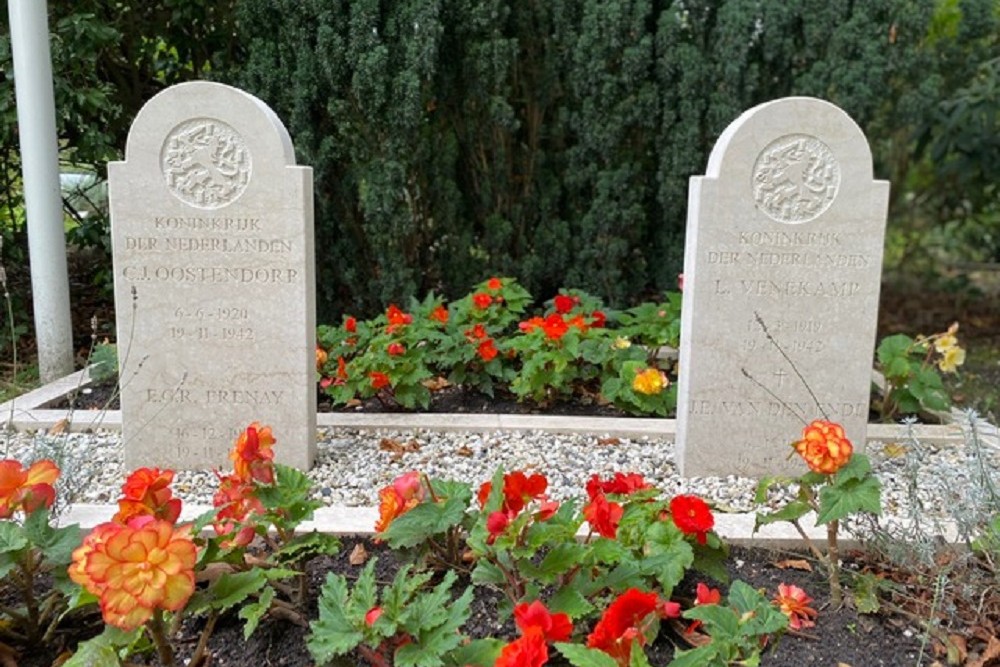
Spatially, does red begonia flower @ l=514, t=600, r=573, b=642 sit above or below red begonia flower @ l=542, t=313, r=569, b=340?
below

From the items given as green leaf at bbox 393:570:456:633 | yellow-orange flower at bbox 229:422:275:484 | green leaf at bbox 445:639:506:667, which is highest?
yellow-orange flower at bbox 229:422:275:484

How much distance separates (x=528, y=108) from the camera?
19.5 feet

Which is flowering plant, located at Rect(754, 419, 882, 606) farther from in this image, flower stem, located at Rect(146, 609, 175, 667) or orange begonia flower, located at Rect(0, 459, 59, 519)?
orange begonia flower, located at Rect(0, 459, 59, 519)

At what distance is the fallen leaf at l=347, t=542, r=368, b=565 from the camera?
8.44ft

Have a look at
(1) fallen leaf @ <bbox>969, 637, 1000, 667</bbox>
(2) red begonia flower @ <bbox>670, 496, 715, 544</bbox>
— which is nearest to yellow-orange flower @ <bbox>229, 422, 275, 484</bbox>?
(2) red begonia flower @ <bbox>670, 496, 715, 544</bbox>

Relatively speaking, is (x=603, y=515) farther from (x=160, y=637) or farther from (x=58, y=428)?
(x=58, y=428)

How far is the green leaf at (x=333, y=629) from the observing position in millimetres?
1791

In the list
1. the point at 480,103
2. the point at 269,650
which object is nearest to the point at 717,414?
the point at 269,650

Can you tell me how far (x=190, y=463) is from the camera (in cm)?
372

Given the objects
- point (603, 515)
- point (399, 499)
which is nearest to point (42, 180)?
point (399, 499)

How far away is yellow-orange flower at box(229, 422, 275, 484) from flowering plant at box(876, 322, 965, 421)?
3.22 meters

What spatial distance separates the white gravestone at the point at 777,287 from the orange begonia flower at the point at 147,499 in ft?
7.19

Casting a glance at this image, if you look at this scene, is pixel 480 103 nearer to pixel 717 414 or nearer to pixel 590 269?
pixel 590 269

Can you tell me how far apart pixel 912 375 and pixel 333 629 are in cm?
345
